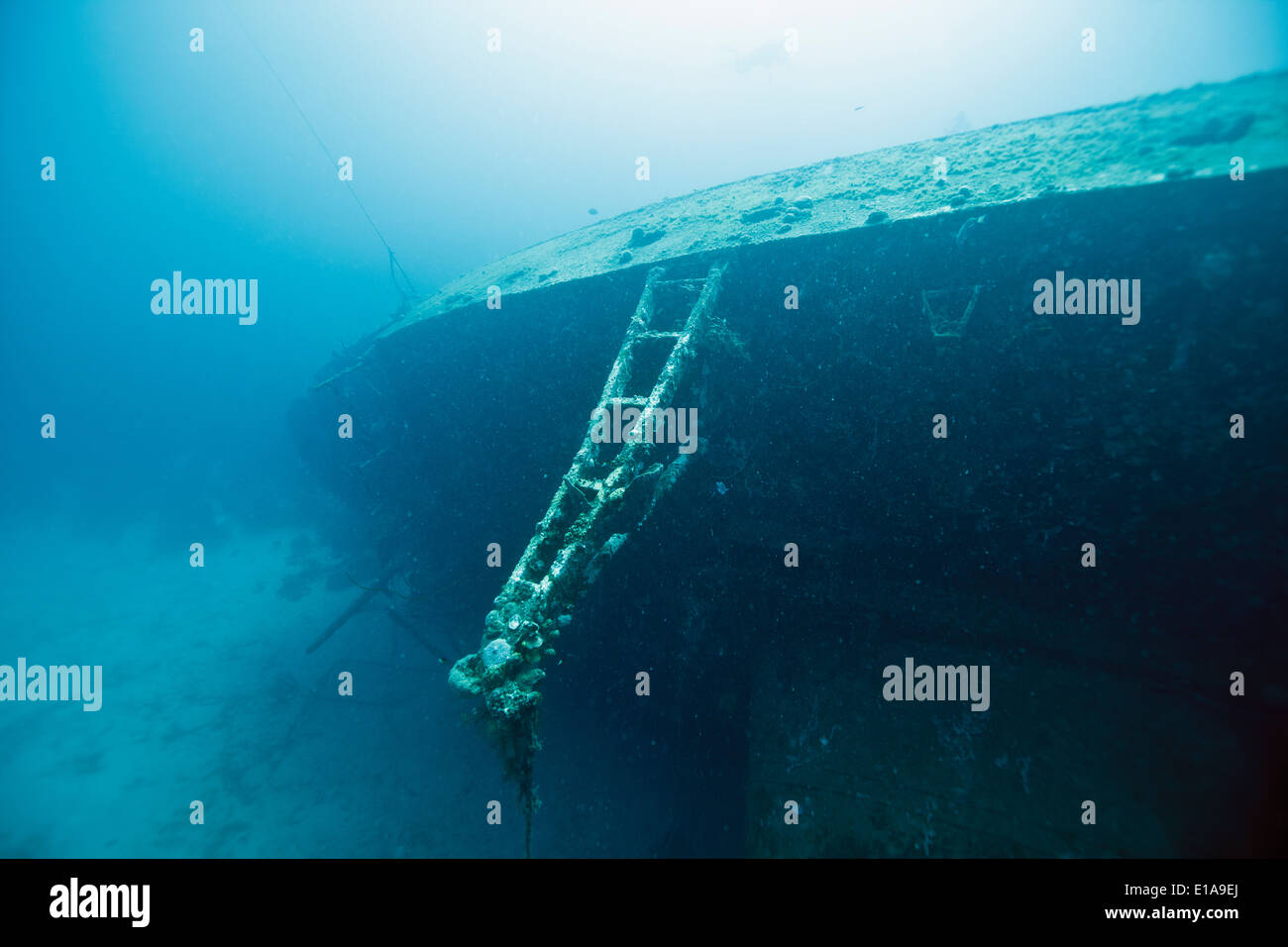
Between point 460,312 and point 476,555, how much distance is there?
3490 mm

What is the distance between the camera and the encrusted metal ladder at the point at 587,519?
197 cm

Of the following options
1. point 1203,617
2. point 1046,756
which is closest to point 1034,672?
point 1046,756

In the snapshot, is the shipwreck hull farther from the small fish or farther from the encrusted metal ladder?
the encrusted metal ladder

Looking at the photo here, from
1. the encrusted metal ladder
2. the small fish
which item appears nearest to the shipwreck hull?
the small fish

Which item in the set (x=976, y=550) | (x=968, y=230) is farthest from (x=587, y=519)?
(x=968, y=230)

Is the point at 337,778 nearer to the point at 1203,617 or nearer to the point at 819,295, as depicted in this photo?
the point at 819,295

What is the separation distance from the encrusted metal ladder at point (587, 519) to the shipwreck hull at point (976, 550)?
0.88 feet

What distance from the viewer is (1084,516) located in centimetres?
304

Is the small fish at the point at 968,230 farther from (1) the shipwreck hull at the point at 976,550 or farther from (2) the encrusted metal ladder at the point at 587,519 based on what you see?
(2) the encrusted metal ladder at the point at 587,519

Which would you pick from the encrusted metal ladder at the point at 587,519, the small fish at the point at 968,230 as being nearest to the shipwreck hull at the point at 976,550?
the small fish at the point at 968,230

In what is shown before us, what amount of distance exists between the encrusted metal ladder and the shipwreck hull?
0.27 m

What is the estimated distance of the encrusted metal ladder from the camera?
6.46 ft

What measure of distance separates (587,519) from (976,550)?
2.93 m
